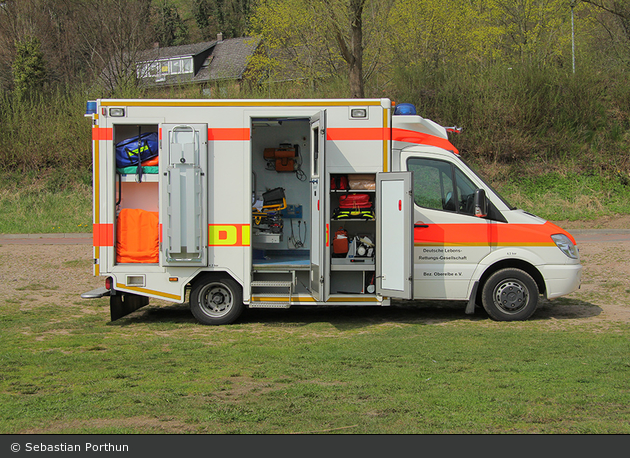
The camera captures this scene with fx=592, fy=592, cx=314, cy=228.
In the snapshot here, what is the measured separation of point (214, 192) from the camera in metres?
8.48

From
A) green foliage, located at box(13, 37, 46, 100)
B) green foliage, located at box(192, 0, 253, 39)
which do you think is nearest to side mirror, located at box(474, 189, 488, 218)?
green foliage, located at box(13, 37, 46, 100)

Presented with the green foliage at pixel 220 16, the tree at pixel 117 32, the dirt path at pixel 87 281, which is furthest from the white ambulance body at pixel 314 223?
the green foliage at pixel 220 16

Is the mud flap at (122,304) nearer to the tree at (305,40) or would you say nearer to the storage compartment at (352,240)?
the storage compartment at (352,240)

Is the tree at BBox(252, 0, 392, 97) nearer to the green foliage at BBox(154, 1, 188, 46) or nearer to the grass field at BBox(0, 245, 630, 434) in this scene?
the grass field at BBox(0, 245, 630, 434)

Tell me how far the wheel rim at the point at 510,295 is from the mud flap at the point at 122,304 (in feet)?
17.8

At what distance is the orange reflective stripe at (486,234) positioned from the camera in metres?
8.61

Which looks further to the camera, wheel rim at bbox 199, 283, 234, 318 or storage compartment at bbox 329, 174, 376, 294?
wheel rim at bbox 199, 283, 234, 318

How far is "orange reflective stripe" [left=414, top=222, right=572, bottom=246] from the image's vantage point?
8609 mm

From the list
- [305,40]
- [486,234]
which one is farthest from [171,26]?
[486,234]

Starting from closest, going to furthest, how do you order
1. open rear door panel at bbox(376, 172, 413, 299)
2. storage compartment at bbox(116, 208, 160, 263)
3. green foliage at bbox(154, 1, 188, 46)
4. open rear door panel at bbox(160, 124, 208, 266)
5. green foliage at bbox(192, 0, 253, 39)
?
open rear door panel at bbox(376, 172, 413, 299) → open rear door panel at bbox(160, 124, 208, 266) → storage compartment at bbox(116, 208, 160, 263) → green foliage at bbox(154, 1, 188, 46) → green foliage at bbox(192, 0, 253, 39)

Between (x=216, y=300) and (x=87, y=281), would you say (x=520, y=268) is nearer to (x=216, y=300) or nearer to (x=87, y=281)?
(x=216, y=300)

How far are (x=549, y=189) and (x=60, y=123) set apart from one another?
1995cm

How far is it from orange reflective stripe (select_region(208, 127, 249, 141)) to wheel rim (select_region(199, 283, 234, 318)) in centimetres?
213

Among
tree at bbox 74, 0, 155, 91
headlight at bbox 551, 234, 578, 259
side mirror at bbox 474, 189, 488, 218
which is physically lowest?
headlight at bbox 551, 234, 578, 259
